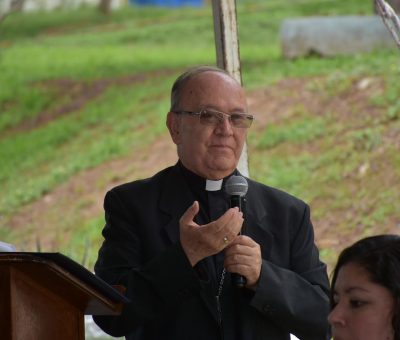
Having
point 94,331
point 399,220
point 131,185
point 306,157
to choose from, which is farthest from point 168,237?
point 306,157

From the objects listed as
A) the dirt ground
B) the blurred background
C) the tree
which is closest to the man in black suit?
the blurred background

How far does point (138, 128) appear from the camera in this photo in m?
16.4

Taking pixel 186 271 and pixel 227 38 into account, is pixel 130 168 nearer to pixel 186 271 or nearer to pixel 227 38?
pixel 227 38

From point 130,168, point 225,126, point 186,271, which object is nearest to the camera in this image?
point 186,271

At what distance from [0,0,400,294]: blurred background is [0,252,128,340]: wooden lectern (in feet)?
19.4

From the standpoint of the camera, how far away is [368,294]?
10.2 feet

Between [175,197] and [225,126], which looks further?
[175,197]

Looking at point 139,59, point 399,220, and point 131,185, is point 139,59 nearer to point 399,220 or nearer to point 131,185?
point 399,220

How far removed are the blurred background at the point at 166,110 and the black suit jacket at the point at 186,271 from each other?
210 inches

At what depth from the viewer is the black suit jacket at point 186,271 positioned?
4.15m

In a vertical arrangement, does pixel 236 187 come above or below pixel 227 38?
below

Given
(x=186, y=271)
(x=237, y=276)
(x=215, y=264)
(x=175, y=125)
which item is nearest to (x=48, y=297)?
(x=186, y=271)

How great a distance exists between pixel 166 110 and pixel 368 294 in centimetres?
1339

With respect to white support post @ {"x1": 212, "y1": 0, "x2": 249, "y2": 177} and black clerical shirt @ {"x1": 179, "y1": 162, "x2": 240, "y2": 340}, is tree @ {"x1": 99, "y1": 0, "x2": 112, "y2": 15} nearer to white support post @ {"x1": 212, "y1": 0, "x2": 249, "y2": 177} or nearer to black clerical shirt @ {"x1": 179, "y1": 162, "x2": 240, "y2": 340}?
white support post @ {"x1": 212, "y1": 0, "x2": 249, "y2": 177}
